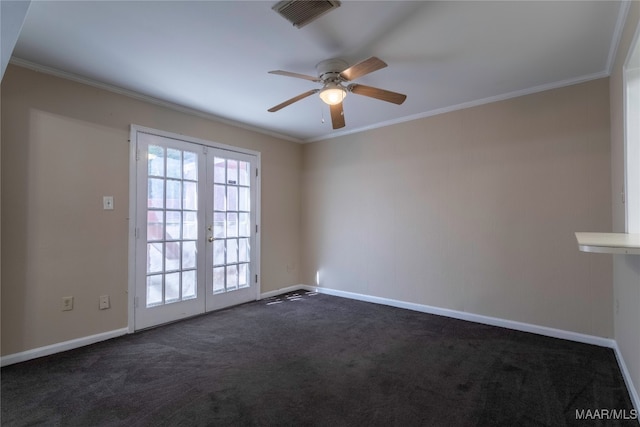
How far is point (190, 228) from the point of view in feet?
12.3

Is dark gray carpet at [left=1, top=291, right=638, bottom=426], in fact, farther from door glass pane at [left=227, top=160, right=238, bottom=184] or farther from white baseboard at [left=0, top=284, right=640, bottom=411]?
door glass pane at [left=227, top=160, right=238, bottom=184]

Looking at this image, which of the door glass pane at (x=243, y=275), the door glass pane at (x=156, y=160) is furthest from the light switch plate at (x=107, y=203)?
the door glass pane at (x=243, y=275)

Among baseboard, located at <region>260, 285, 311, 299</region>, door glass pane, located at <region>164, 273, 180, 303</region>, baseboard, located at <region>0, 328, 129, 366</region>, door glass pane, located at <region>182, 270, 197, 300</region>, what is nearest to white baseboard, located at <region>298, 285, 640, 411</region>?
baseboard, located at <region>260, 285, 311, 299</region>

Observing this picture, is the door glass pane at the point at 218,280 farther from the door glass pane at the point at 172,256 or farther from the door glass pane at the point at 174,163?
the door glass pane at the point at 174,163

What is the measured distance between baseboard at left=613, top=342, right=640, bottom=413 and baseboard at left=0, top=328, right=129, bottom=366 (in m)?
4.11

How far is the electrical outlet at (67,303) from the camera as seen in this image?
9.22ft

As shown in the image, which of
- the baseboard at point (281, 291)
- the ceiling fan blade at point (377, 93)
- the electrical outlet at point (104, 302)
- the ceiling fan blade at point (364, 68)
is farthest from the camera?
the baseboard at point (281, 291)

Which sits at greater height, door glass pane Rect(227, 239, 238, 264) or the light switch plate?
the light switch plate

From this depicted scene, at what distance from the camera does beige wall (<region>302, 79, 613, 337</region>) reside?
2.91 m

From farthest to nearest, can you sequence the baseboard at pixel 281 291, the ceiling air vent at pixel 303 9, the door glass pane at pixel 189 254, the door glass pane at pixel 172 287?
the baseboard at pixel 281 291 < the door glass pane at pixel 189 254 < the door glass pane at pixel 172 287 < the ceiling air vent at pixel 303 9

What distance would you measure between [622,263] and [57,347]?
467cm

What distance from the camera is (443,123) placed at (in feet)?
12.4

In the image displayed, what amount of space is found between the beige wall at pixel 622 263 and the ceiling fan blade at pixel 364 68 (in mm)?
1415

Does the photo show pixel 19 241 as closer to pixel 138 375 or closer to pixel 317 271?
pixel 138 375
